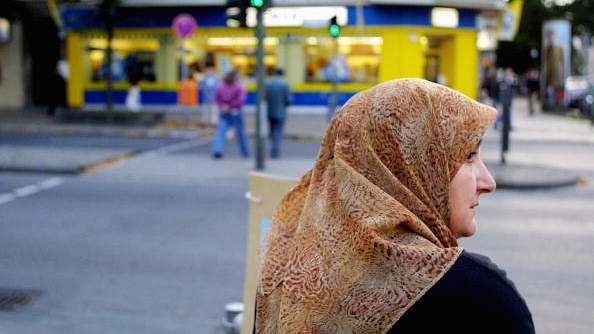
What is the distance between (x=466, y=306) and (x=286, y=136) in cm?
2023

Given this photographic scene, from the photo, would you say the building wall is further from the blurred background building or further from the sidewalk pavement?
the sidewalk pavement

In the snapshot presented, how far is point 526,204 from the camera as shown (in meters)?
11.5

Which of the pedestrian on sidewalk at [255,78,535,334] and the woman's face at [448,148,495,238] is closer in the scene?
the pedestrian on sidewalk at [255,78,535,334]

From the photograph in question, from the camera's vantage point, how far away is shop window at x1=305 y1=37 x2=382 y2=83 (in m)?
29.6

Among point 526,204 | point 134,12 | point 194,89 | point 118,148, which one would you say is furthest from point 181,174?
point 134,12

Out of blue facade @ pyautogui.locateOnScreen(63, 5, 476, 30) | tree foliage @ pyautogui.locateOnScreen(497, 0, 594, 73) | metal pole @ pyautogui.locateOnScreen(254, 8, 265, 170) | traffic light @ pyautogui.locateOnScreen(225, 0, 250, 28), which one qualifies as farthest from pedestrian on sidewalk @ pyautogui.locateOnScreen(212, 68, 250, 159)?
tree foliage @ pyautogui.locateOnScreen(497, 0, 594, 73)

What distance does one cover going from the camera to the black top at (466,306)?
5.18 feet

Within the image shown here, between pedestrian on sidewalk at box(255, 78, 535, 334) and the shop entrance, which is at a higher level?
the shop entrance

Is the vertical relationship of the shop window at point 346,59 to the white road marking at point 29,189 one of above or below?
above

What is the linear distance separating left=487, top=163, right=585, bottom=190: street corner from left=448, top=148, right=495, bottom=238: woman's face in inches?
445

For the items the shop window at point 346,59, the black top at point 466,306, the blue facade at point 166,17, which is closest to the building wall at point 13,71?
the blue facade at point 166,17

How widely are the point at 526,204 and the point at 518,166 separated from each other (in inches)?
136

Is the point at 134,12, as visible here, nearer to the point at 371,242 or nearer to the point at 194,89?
the point at 194,89

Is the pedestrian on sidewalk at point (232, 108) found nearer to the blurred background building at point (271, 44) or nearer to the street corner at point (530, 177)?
the street corner at point (530, 177)
